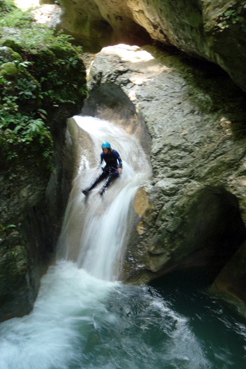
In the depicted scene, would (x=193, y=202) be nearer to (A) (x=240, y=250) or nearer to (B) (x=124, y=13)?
(A) (x=240, y=250)

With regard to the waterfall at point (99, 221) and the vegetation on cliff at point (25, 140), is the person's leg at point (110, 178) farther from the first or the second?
the vegetation on cliff at point (25, 140)

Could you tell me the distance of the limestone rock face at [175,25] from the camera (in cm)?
456

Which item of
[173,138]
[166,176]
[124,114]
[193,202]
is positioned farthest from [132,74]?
[193,202]

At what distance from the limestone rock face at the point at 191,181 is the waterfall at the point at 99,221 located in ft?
0.95

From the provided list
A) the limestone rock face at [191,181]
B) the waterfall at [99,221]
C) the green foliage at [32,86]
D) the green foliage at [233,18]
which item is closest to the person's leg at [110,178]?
the waterfall at [99,221]

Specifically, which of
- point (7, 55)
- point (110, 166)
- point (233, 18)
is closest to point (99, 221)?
point (110, 166)

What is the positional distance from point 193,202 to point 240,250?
1.26 m

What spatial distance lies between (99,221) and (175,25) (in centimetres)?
507

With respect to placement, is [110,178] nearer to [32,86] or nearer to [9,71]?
[32,86]

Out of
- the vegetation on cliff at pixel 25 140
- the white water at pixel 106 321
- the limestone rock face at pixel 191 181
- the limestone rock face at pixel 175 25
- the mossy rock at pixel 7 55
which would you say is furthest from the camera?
the limestone rock face at pixel 191 181

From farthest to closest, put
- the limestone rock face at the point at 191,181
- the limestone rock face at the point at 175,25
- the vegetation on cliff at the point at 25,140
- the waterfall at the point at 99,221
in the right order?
the waterfall at the point at 99,221
the limestone rock face at the point at 191,181
the limestone rock face at the point at 175,25
the vegetation on cliff at the point at 25,140

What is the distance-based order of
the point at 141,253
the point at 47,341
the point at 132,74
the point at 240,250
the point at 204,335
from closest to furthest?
the point at 47,341
the point at 204,335
the point at 240,250
the point at 141,253
the point at 132,74

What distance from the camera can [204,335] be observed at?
14.9 ft

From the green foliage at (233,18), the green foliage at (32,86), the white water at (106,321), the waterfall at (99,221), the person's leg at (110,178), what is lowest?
the white water at (106,321)
